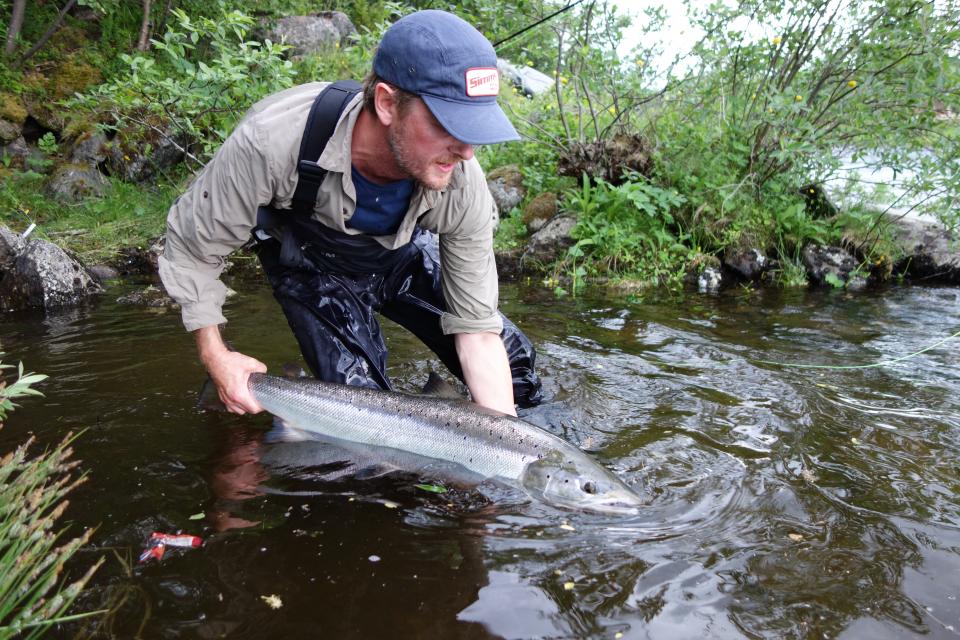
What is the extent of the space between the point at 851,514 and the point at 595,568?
1.46m

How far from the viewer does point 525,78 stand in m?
16.8

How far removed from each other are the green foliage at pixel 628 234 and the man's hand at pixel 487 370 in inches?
209

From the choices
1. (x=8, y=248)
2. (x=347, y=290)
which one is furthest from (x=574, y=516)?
(x=8, y=248)

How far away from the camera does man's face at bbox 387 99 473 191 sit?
3.22 m

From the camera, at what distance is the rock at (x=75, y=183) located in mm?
11898

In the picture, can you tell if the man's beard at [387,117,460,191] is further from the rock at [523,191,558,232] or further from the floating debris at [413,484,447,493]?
the rock at [523,191,558,232]

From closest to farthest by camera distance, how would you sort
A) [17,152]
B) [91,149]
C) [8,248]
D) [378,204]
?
[378,204] < [8,248] < [91,149] < [17,152]

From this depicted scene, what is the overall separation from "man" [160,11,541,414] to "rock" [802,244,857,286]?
271 inches

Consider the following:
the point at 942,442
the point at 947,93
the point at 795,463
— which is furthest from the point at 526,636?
the point at 947,93

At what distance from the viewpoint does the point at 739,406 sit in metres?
4.91

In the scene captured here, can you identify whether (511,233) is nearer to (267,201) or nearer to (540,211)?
(540,211)

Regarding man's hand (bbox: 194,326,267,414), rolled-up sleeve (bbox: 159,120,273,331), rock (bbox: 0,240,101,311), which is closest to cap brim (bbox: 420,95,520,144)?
rolled-up sleeve (bbox: 159,120,273,331)

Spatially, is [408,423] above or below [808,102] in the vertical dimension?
below

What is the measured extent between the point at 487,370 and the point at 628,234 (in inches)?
250
